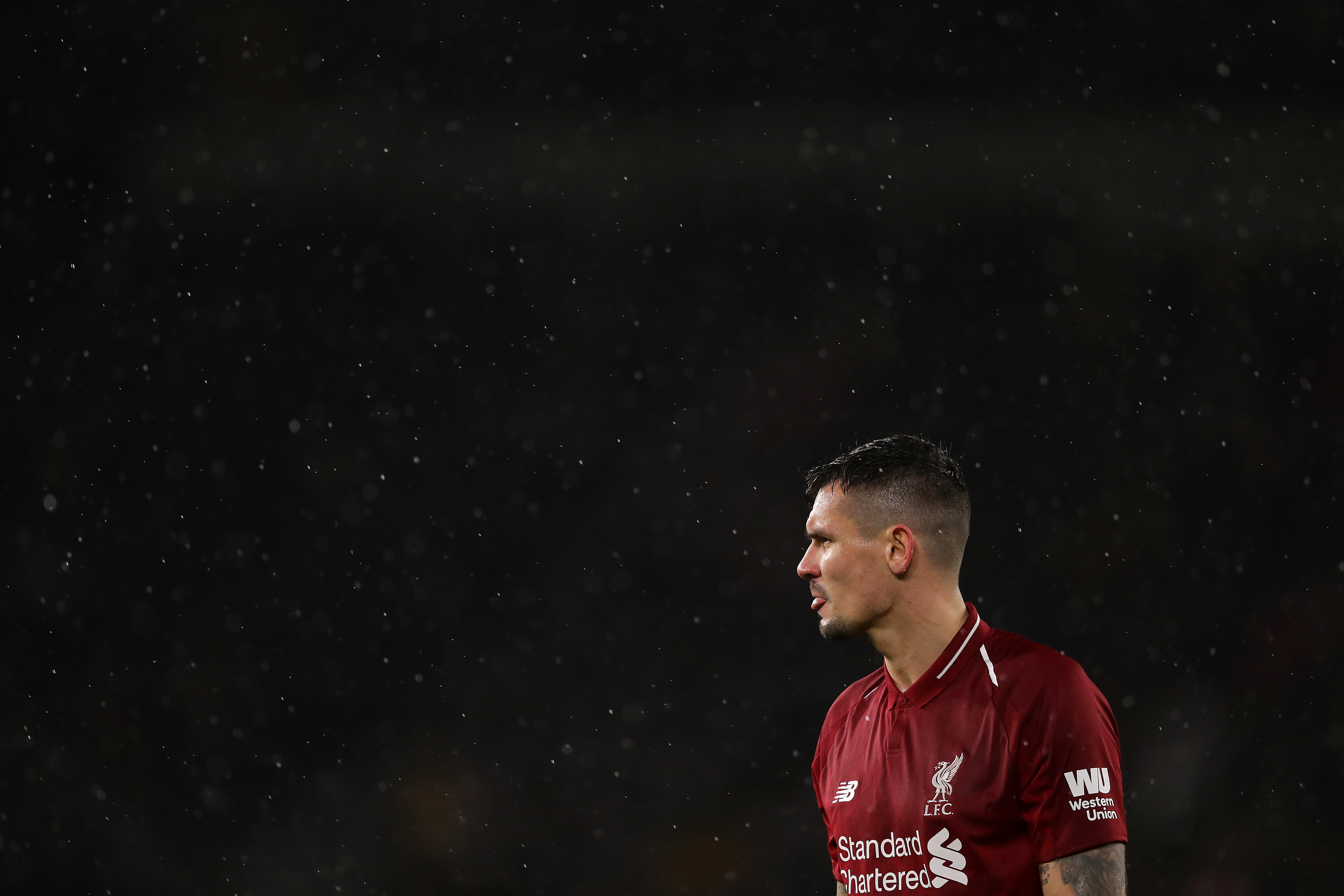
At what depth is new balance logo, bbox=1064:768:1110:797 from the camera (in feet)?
4.73

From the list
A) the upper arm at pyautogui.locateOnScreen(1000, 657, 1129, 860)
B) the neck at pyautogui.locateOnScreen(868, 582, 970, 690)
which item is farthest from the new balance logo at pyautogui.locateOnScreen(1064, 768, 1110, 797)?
the neck at pyautogui.locateOnScreen(868, 582, 970, 690)

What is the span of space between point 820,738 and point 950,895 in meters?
0.42

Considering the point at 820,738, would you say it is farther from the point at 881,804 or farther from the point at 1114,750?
the point at 1114,750

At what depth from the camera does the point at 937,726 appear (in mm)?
1654

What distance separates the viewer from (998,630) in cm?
169

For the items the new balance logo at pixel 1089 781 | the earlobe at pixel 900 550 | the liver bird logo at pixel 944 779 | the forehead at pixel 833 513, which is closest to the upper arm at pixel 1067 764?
the new balance logo at pixel 1089 781

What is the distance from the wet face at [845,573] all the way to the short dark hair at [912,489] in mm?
23

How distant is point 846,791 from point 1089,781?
426mm

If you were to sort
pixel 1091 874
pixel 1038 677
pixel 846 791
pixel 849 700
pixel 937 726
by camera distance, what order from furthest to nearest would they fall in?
pixel 849 700 → pixel 846 791 → pixel 937 726 → pixel 1038 677 → pixel 1091 874

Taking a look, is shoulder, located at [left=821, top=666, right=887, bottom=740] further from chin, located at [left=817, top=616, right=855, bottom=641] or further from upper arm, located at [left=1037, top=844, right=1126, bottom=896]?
upper arm, located at [left=1037, top=844, right=1126, bottom=896]

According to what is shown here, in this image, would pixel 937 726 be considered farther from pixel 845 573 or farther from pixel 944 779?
pixel 845 573

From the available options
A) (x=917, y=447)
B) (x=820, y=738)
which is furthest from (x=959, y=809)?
(x=917, y=447)

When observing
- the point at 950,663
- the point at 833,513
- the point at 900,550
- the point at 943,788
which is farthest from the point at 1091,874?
the point at 833,513

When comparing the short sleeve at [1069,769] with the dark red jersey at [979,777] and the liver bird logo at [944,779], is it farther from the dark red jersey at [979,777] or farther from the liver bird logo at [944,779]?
the liver bird logo at [944,779]
